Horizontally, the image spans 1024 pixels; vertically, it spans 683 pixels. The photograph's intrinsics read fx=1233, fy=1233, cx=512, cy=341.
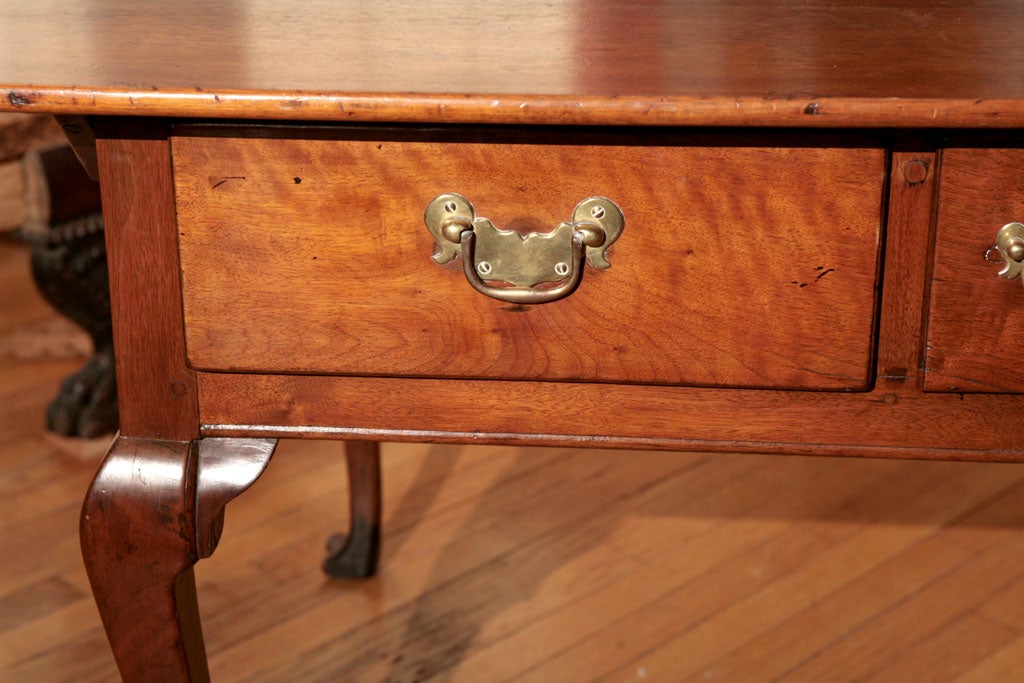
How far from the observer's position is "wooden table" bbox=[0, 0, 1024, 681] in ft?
2.45

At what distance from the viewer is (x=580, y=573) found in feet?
5.28

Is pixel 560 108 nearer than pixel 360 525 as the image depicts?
Yes

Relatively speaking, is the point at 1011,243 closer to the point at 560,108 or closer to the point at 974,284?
the point at 974,284

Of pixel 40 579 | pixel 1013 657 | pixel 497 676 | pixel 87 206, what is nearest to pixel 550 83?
pixel 497 676

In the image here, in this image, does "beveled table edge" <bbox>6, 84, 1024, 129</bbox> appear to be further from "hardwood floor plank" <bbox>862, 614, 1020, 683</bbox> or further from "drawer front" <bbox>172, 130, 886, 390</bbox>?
"hardwood floor plank" <bbox>862, 614, 1020, 683</bbox>

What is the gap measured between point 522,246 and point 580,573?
35.9 inches

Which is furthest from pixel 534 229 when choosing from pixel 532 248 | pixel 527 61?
pixel 527 61

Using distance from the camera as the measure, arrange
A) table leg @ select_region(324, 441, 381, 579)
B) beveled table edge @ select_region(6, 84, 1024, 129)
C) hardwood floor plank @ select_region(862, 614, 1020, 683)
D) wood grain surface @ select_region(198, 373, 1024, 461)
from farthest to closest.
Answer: table leg @ select_region(324, 441, 381, 579)
hardwood floor plank @ select_region(862, 614, 1020, 683)
wood grain surface @ select_region(198, 373, 1024, 461)
beveled table edge @ select_region(6, 84, 1024, 129)

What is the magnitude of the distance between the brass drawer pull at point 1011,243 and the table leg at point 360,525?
3.03 ft

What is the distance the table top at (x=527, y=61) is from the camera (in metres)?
0.71

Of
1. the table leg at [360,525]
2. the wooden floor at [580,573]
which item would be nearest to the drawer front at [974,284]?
the wooden floor at [580,573]

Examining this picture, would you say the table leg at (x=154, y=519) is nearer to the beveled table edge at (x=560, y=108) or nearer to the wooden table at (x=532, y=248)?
the wooden table at (x=532, y=248)

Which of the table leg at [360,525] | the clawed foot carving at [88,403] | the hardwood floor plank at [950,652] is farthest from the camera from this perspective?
the clawed foot carving at [88,403]

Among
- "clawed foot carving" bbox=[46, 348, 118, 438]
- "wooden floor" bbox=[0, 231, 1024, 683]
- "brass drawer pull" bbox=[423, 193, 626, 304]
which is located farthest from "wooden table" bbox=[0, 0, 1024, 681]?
"clawed foot carving" bbox=[46, 348, 118, 438]
